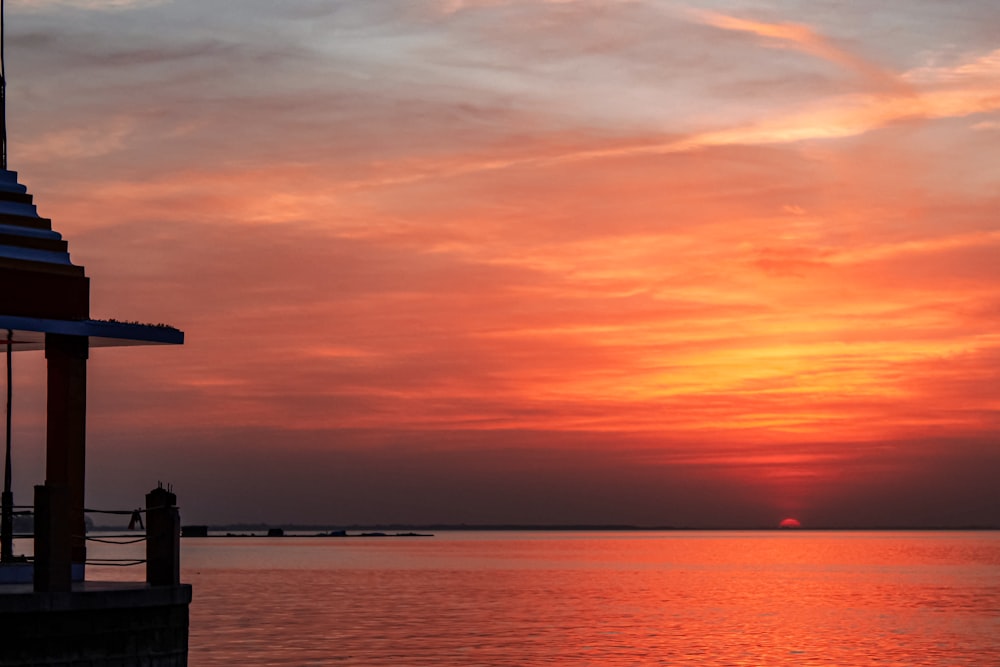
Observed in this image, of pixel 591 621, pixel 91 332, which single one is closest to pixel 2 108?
pixel 91 332

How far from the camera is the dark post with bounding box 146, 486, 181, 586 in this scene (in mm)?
29672

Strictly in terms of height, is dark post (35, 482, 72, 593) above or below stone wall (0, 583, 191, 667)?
above

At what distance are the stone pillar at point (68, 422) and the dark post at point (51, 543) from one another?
2609 mm

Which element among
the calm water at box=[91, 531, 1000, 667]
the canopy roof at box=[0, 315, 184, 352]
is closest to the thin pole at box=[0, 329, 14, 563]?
the canopy roof at box=[0, 315, 184, 352]

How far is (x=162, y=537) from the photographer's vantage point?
1182 inches

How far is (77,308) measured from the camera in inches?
1225

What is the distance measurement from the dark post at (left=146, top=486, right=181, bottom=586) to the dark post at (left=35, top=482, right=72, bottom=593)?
1781 mm

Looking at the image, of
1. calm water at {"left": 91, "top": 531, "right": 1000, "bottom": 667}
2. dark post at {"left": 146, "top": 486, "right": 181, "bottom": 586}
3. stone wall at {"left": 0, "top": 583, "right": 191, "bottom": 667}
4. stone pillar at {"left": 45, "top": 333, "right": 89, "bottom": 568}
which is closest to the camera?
stone wall at {"left": 0, "top": 583, "right": 191, "bottom": 667}

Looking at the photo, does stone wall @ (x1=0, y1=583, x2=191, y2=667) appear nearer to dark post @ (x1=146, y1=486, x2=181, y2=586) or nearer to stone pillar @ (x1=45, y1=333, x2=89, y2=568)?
dark post @ (x1=146, y1=486, x2=181, y2=586)

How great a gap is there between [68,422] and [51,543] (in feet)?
12.1

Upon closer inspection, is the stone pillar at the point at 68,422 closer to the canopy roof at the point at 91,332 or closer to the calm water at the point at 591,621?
the canopy roof at the point at 91,332

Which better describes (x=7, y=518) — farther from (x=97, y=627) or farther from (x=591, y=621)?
(x=591, y=621)

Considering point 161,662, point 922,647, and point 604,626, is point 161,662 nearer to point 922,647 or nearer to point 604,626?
point 922,647

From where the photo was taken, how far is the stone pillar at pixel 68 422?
3100 cm
